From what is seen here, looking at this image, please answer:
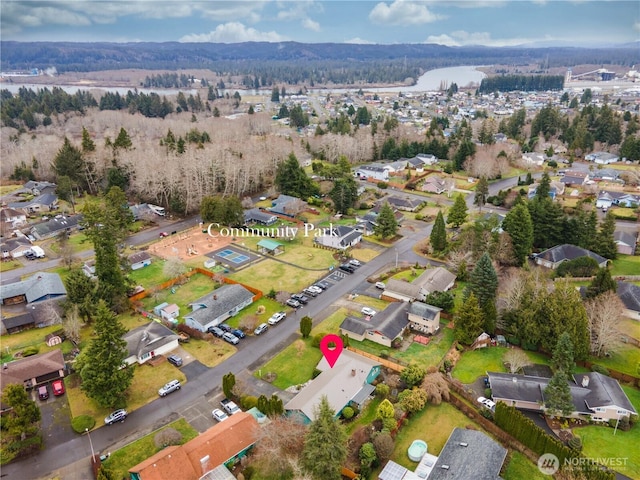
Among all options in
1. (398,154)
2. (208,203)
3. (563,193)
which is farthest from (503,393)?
(398,154)

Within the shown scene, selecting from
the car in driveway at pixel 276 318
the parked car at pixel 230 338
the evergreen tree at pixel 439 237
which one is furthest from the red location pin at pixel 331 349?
the evergreen tree at pixel 439 237

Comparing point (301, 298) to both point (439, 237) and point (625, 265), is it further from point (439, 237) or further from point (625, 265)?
point (625, 265)

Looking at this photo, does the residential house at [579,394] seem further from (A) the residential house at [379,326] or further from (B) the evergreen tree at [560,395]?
(A) the residential house at [379,326]

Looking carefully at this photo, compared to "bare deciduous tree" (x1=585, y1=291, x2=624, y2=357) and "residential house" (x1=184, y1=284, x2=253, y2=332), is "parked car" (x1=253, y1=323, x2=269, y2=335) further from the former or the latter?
"bare deciduous tree" (x1=585, y1=291, x2=624, y2=357)

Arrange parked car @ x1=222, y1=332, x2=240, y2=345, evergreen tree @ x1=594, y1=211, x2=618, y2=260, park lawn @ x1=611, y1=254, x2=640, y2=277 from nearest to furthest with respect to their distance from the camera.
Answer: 1. parked car @ x1=222, y1=332, x2=240, y2=345
2. park lawn @ x1=611, y1=254, x2=640, y2=277
3. evergreen tree @ x1=594, y1=211, x2=618, y2=260

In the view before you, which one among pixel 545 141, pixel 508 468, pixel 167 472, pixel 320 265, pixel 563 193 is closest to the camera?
pixel 167 472

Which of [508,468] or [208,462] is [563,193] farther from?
[208,462]

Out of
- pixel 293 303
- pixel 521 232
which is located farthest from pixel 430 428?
pixel 521 232

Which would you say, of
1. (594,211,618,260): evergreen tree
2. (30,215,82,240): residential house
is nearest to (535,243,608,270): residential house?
(594,211,618,260): evergreen tree
